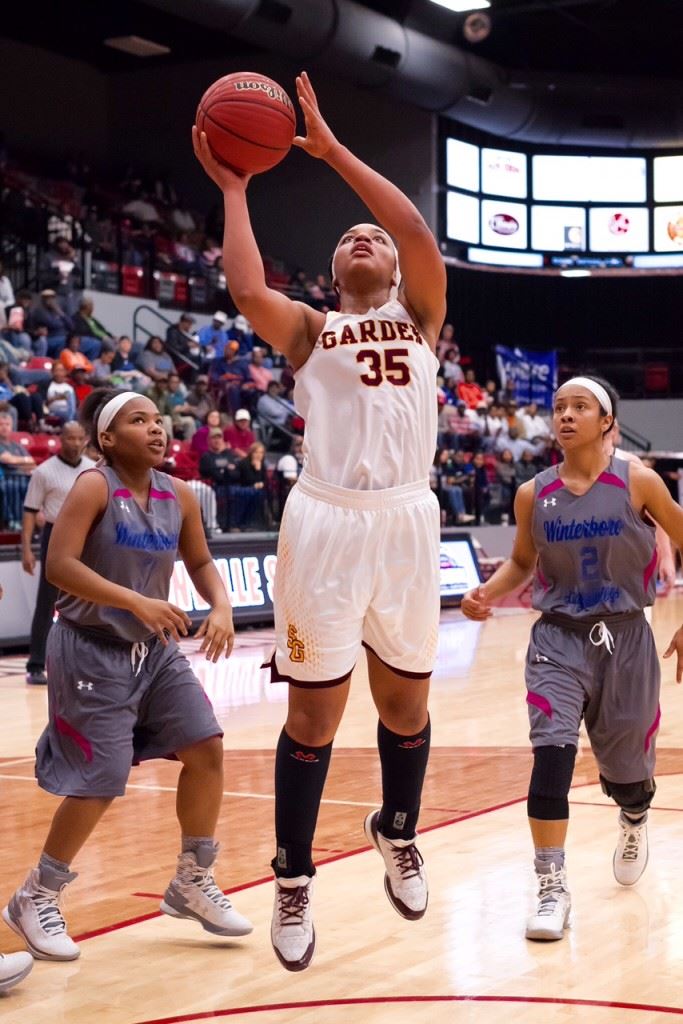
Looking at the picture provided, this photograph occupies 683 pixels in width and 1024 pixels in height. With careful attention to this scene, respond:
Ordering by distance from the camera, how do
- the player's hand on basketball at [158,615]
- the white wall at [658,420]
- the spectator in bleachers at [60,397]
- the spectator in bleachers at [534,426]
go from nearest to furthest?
1. the player's hand on basketball at [158,615]
2. the spectator in bleachers at [60,397]
3. the spectator in bleachers at [534,426]
4. the white wall at [658,420]

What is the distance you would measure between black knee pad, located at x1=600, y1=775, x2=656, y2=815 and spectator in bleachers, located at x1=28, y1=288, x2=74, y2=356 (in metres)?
13.1

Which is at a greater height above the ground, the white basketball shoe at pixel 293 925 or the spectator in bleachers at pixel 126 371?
the spectator in bleachers at pixel 126 371

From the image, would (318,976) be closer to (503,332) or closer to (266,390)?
(266,390)

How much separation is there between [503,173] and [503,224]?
95 centimetres

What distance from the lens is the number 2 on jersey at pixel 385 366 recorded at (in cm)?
372

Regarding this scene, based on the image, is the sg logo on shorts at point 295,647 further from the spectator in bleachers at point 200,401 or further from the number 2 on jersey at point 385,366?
the spectator in bleachers at point 200,401

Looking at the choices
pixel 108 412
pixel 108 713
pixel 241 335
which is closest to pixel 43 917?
pixel 108 713

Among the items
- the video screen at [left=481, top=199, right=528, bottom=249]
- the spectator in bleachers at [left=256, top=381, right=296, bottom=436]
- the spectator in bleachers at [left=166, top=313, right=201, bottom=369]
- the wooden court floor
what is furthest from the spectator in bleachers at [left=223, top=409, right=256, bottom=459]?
the video screen at [left=481, top=199, right=528, bottom=249]

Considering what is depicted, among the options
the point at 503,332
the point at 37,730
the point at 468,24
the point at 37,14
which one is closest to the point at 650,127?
the point at 503,332

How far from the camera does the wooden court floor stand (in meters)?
3.72

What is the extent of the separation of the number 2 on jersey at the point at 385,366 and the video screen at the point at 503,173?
920 inches

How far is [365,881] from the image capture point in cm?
505

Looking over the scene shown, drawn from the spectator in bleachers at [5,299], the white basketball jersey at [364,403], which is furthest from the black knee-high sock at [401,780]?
the spectator in bleachers at [5,299]

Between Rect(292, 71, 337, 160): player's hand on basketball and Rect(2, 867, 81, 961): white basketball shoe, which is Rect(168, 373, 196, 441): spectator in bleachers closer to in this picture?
Rect(2, 867, 81, 961): white basketball shoe
